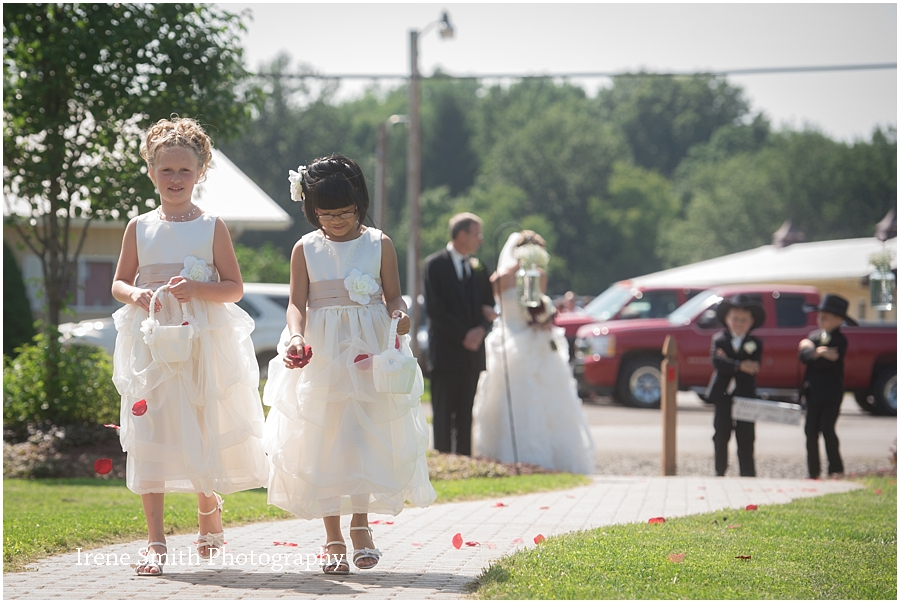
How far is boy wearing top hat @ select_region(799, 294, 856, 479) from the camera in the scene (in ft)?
32.8

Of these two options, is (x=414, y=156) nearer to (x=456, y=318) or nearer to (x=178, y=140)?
(x=456, y=318)

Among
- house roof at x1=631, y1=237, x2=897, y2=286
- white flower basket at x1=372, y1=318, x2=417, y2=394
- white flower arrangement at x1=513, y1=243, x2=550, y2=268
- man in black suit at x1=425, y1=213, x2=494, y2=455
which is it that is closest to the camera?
white flower basket at x1=372, y1=318, x2=417, y2=394

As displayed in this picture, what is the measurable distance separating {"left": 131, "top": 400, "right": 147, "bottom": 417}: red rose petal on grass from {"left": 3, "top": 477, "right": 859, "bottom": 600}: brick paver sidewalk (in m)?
0.75

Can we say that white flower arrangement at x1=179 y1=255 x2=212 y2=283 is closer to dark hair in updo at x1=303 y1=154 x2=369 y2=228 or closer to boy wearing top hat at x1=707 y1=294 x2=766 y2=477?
dark hair in updo at x1=303 y1=154 x2=369 y2=228

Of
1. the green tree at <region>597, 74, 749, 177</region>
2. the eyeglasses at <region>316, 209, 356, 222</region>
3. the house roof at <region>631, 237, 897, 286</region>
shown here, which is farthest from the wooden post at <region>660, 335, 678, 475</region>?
the green tree at <region>597, 74, 749, 177</region>

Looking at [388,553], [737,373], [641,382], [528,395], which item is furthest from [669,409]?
[641,382]

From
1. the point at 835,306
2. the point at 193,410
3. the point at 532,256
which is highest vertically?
the point at 532,256

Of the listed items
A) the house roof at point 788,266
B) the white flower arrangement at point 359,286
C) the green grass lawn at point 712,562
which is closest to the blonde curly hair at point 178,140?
the white flower arrangement at point 359,286

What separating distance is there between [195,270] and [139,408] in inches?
27.9

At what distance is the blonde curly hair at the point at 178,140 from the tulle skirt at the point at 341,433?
1077mm

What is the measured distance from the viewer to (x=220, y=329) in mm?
5215

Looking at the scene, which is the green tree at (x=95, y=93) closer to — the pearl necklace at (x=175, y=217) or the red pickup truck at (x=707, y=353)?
the pearl necklace at (x=175, y=217)

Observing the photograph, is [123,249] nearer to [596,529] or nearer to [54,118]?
[596,529]

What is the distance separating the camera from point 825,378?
10.1 metres
